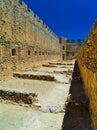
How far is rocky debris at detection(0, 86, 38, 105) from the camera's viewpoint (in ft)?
22.4

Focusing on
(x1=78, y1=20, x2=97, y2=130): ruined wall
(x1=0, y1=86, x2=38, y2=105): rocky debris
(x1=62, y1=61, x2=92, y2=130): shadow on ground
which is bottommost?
(x1=62, y1=61, x2=92, y2=130): shadow on ground

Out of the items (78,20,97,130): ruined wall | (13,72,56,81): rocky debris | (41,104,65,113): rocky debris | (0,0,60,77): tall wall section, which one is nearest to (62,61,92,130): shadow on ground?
(41,104,65,113): rocky debris

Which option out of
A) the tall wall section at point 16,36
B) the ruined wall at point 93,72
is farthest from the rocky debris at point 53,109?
the tall wall section at point 16,36

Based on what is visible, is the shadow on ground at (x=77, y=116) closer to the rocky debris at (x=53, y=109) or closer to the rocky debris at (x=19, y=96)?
the rocky debris at (x=53, y=109)

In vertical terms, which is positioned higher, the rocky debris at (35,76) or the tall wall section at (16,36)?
the tall wall section at (16,36)

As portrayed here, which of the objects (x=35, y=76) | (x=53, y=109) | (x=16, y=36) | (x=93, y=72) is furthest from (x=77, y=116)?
(x=16, y=36)

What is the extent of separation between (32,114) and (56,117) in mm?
833

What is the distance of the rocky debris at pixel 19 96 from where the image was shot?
682 cm

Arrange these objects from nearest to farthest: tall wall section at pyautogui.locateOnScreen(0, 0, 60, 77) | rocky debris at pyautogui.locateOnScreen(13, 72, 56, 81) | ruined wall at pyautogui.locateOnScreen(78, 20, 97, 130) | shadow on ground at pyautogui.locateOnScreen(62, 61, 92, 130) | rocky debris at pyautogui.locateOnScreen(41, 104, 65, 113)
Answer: ruined wall at pyautogui.locateOnScreen(78, 20, 97, 130) < shadow on ground at pyautogui.locateOnScreen(62, 61, 92, 130) < rocky debris at pyautogui.locateOnScreen(41, 104, 65, 113) < rocky debris at pyautogui.locateOnScreen(13, 72, 56, 81) < tall wall section at pyautogui.locateOnScreen(0, 0, 60, 77)

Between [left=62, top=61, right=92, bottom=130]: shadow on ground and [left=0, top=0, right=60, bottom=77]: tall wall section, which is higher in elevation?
[left=0, top=0, right=60, bottom=77]: tall wall section

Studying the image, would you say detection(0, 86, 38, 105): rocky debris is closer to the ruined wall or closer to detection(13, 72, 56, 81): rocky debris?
the ruined wall

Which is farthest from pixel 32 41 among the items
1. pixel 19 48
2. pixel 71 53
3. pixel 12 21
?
pixel 71 53

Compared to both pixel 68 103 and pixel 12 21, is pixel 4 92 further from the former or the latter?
pixel 12 21

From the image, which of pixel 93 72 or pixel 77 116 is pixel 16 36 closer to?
pixel 77 116
